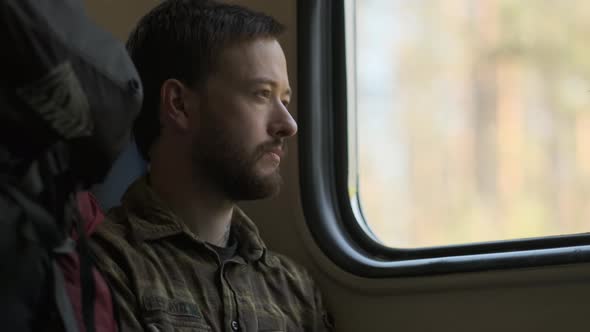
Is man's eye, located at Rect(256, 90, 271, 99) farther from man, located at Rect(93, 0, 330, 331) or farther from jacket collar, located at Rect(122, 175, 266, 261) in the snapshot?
jacket collar, located at Rect(122, 175, 266, 261)

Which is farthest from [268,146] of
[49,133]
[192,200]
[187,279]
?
[49,133]

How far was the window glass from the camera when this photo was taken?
1.85m

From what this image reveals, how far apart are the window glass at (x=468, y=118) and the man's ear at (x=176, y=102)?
1.48 ft

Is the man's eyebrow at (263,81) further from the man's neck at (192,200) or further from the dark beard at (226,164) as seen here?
the man's neck at (192,200)

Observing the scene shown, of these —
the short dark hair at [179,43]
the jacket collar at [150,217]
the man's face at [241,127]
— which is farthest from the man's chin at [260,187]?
the short dark hair at [179,43]

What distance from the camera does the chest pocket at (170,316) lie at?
1538 millimetres

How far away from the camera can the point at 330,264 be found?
193 cm

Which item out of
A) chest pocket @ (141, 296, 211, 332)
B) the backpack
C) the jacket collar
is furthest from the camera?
the jacket collar

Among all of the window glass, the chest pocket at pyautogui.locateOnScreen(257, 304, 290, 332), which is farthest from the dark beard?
the window glass

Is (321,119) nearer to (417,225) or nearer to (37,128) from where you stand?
(417,225)

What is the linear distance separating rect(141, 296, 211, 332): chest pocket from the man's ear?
39 cm

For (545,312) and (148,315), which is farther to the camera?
(545,312)

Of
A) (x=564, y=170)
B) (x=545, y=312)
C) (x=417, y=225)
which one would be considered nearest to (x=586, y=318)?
(x=545, y=312)

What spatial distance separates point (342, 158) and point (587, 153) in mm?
544
